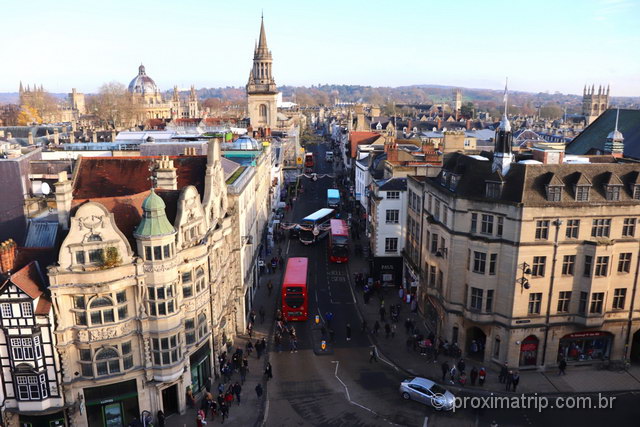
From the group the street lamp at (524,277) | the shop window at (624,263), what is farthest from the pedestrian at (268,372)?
the shop window at (624,263)

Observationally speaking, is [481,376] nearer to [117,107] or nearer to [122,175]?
[122,175]

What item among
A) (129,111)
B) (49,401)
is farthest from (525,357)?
(129,111)

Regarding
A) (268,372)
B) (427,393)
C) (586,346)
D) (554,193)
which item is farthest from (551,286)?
(268,372)

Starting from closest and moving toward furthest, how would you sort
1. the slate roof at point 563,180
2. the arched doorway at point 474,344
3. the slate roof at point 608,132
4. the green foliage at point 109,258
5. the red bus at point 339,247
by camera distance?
the green foliage at point 109,258 < the slate roof at point 563,180 < the arched doorway at point 474,344 < the slate roof at point 608,132 < the red bus at point 339,247

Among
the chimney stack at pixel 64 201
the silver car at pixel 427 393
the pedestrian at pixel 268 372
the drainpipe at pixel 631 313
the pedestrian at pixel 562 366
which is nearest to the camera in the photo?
the chimney stack at pixel 64 201

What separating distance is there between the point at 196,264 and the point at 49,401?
445 inches

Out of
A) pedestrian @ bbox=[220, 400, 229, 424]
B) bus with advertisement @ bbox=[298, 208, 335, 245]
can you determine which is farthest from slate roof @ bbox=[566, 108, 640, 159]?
pedestrian @ bbox=[220, 400, 229, 424]

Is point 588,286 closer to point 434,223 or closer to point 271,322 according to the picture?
point 434,223

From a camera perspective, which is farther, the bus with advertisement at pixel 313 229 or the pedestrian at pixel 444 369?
the bus with advertisement at pixel 313 229

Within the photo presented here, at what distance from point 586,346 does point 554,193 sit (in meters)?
13.0

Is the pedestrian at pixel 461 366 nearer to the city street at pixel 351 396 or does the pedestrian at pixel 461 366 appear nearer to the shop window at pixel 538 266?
the city street at pixel 351 396

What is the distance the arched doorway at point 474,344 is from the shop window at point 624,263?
1106cm

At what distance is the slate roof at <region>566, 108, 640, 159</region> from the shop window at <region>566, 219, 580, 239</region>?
2880cm

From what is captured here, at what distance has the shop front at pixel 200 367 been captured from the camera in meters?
34.9
